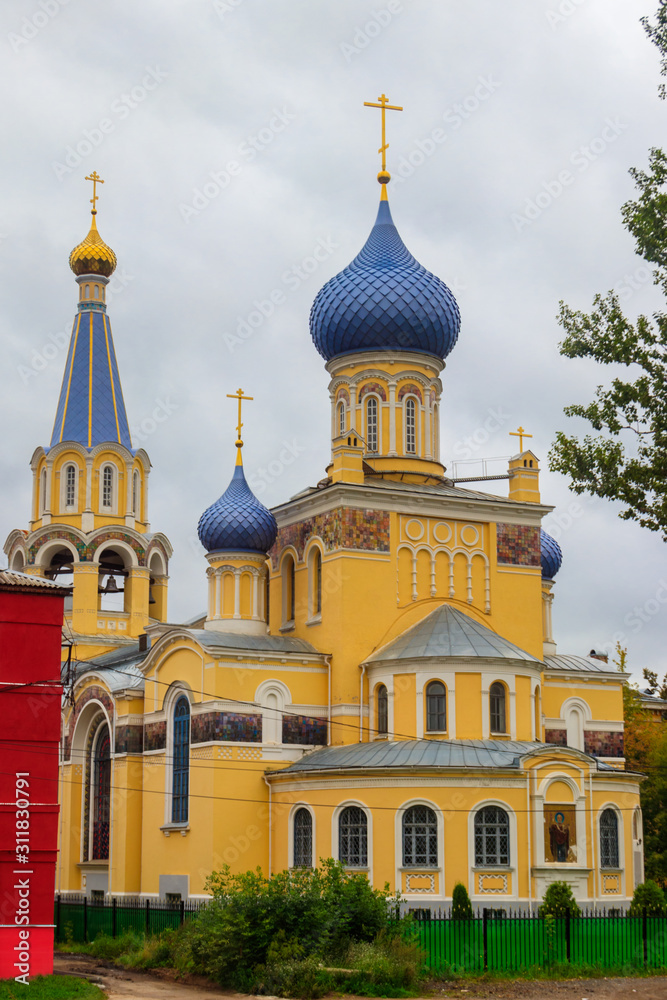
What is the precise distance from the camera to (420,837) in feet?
82.3

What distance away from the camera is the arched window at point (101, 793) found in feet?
106

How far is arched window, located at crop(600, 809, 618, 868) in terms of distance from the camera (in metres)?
26.5

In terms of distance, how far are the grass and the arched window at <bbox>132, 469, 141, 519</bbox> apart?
2029 centimetres

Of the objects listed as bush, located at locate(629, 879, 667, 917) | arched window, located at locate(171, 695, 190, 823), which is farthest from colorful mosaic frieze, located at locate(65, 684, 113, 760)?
bush, located at locate(629, 879, 667, 917)

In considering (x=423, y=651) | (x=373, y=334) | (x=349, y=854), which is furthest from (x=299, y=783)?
(x=373, y=334)

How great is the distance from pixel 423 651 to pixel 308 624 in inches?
139

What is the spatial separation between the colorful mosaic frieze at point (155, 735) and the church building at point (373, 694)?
6 centimetres

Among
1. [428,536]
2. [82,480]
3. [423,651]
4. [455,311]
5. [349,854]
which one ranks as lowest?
[349,854]

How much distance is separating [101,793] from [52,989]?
14522mm

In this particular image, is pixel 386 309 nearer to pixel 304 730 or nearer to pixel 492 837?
pixel 304 730

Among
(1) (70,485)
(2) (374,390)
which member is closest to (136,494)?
(1) (70,485)

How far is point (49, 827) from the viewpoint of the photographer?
20.0m

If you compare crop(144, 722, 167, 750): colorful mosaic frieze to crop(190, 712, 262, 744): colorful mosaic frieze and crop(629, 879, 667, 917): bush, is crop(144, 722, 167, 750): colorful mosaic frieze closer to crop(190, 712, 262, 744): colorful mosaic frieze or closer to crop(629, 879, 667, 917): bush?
crop(190, 712, 262, 744): colorful mosaic frieze

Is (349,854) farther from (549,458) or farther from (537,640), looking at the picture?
(549,458)
